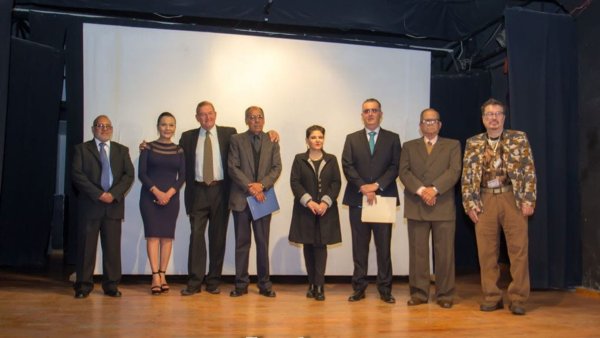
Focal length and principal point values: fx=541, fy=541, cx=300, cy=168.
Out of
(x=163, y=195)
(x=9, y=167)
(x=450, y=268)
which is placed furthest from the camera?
(x=9, y=167)

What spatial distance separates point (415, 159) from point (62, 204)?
7.54m

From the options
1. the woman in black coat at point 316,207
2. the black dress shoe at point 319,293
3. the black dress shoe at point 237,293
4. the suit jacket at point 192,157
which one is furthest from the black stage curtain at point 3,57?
the black dress shoe at point 319,293

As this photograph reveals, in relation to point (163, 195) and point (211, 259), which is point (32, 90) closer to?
point (163, 195)

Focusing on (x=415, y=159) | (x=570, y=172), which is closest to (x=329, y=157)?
(x=415, y=159)

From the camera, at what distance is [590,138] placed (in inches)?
187

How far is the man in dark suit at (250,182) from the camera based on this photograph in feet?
14.5

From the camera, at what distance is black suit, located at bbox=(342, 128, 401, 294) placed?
4289mm

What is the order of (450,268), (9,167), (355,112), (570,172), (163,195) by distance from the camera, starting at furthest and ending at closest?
(9,167), (355,112), (570,172), (163,195), (450,268)

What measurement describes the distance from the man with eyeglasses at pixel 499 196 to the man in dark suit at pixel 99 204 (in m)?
2.76

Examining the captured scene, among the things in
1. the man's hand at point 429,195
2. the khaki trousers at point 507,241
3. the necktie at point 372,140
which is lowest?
the khaki trousers at point 507,241

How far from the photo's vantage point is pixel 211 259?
15.1ft

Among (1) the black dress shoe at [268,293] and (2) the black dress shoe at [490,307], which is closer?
(2) the black dress shoe at [490,307]

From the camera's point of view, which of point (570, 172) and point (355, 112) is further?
point (355, 112)

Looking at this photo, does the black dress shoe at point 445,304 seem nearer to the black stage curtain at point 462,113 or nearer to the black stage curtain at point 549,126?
the black stage curtain at point 549,126
